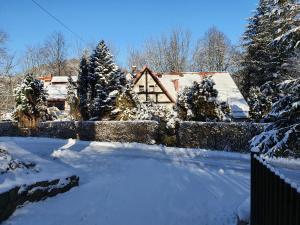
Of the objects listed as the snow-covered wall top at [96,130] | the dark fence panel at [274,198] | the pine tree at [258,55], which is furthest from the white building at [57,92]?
the dark fence panel at [274,198]

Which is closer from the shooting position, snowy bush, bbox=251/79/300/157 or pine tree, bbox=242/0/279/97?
snowy bush, bbox=251/79/300/157

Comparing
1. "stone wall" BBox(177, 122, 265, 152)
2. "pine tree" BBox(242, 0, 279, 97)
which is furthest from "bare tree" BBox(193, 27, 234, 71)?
"stone wall" BBox(177, 122, 265, 152)

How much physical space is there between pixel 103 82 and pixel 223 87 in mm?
15717

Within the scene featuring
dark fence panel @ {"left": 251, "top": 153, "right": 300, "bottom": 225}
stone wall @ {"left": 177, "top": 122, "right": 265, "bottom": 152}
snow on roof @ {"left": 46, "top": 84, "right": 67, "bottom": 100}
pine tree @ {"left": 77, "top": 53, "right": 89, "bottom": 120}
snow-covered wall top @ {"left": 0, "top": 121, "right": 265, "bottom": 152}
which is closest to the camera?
dark fence panel @ {"left": 251, "top": 153, "right": 300, "bottom": 225}

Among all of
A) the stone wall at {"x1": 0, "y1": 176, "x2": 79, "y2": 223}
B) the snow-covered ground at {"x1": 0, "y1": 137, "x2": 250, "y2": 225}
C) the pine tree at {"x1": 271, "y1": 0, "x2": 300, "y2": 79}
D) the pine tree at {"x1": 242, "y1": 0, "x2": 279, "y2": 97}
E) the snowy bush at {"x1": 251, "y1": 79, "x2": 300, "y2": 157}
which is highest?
the pine tree at {"x1": 242, "y1": 0, "x2": 279, "y2": 97}

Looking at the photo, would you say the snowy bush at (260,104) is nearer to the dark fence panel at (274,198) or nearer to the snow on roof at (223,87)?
the snow on roof at (223,87)

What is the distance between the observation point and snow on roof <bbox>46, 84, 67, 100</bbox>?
158 ft

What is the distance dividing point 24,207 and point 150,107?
1694 cm

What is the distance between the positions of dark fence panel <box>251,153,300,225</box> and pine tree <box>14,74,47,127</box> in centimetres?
2384

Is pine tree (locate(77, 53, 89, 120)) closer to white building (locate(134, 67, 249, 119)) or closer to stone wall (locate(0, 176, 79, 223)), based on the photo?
white building (locate(134, 67, 249, 119))

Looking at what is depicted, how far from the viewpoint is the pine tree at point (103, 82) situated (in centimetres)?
2728

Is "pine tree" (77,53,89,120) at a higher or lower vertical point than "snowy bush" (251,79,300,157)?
higher

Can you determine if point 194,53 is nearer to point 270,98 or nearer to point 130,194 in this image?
point 270,98

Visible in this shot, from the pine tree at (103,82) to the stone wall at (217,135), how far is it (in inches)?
318
